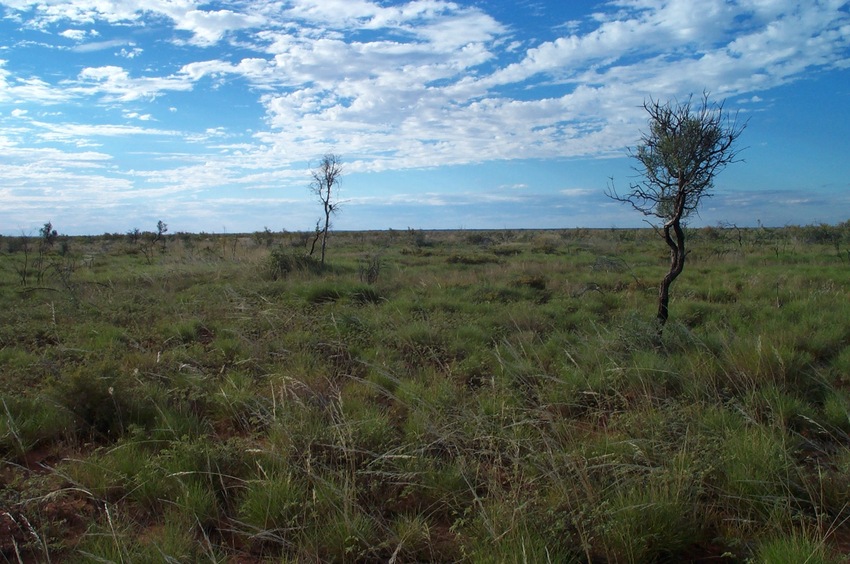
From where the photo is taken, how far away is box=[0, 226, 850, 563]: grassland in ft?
10.6

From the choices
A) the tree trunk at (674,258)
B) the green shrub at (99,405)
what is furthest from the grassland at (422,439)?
the tree trunk at (674,258)

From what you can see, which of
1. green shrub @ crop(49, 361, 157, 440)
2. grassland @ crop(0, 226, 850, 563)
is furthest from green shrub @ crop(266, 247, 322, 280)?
green shrub @ crop(49, 361, 157, 440)

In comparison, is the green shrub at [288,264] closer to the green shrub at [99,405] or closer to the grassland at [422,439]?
the grassland at [422,439]

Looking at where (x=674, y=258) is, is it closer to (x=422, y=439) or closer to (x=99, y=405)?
(x=422, y=439)

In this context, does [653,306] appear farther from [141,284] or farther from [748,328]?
[141,284]

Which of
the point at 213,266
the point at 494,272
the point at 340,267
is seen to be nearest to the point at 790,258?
the point at 494,272

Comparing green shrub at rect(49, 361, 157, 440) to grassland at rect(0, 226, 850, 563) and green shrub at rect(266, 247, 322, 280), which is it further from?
green shrub at rect(266, 247, 322, 280)

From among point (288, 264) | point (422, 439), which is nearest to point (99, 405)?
point (422, 439)

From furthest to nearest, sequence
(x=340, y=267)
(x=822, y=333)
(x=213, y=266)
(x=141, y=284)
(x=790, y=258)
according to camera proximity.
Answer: (x=790, y=258) → (x=340, y=267) → (x=213, y=266) → (x=141, y=284) → (x=822, y=333)

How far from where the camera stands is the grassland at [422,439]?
3.23 metres

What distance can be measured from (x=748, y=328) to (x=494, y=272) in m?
8.24

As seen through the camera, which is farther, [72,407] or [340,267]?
[340,267]

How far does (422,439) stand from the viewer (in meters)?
4.40

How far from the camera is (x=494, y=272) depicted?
51.4 feet
